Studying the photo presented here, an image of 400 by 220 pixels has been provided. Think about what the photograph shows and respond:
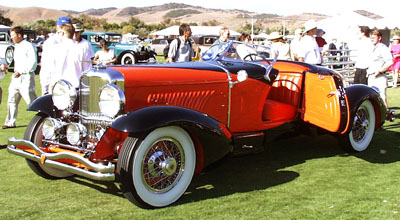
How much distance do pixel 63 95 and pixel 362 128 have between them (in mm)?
3972

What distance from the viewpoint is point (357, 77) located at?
8.07m

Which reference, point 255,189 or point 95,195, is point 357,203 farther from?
point 95,195

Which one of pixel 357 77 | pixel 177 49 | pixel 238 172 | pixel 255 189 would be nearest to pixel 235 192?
pixel 255 189

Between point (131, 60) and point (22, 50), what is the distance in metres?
15.4

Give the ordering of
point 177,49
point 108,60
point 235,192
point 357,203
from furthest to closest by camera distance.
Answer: point 108,60
point 177,49
point 235,192
point 357,203

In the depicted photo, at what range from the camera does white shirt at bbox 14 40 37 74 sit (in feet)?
24.6

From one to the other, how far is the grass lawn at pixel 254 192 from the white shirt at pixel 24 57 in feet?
6.92

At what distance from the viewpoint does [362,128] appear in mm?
6270

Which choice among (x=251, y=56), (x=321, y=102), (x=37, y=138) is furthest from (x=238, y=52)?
(x=37, y=138)

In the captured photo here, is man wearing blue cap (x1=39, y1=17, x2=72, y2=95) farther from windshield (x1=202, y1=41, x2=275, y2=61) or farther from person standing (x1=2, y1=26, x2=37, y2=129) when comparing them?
windshield (x1=202, y1=41, x2=275, y2=61)

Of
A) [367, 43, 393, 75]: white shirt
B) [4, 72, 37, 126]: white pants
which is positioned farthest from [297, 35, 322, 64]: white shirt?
[4, 72, 37, 126]: white pants

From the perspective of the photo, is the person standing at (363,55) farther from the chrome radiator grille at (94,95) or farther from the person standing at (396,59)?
the person standing at (396,59)

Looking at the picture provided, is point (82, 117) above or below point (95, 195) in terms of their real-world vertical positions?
above

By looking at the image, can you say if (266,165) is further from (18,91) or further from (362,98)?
(18,91)
